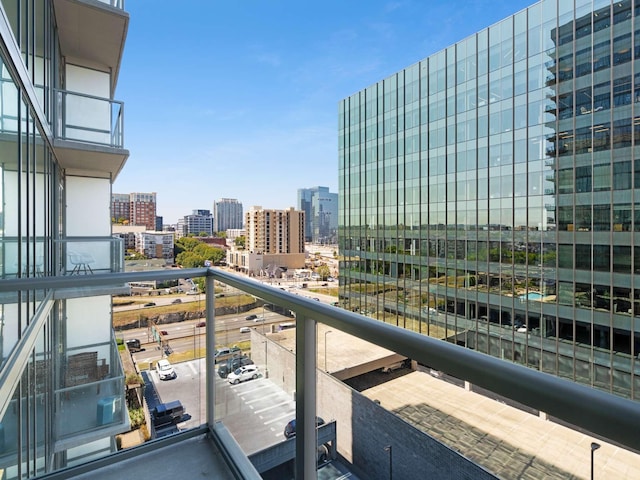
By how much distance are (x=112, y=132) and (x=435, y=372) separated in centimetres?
602

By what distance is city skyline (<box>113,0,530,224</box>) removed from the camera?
3183 centimetres

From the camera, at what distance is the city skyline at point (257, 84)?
31825mm

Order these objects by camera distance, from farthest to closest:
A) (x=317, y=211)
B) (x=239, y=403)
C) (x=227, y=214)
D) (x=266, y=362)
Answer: (x=227, y=214) → (x=317, y=211) → (x=239, y=403) → (x=266, y=362)

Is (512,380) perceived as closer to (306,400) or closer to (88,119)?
(306,400)

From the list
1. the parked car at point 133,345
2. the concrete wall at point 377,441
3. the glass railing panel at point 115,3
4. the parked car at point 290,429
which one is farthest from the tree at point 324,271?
the concrete wall at point 377,441

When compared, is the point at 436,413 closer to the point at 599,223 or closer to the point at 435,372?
the point at 435,372

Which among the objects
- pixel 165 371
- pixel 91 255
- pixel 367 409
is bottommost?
pixel 165 371

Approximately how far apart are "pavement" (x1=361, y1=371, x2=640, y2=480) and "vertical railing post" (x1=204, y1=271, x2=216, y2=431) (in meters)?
1.27

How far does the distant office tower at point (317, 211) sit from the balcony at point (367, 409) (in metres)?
31.5

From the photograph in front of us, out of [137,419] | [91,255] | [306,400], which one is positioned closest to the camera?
[306,400]

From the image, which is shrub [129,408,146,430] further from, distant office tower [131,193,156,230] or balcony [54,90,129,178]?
distant office tower [131,193,156,230]

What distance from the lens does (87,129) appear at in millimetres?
5082

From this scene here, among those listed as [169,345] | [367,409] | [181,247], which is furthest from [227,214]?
[367,409]

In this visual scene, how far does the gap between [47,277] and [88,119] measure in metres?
4.50
